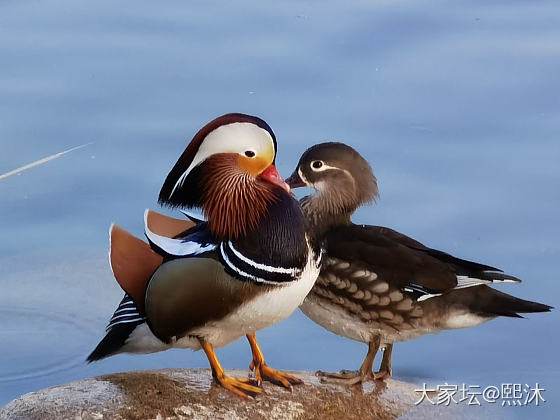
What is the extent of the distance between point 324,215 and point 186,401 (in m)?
0.87

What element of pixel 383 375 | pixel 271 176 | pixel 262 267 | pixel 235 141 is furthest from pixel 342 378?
pixel 235 141

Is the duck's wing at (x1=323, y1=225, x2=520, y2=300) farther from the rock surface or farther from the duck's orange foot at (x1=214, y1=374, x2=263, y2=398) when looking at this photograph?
the duck's orange foot at (x1=214, y1=374, x2=263, y2=398)

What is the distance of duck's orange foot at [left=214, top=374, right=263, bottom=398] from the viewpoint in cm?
409

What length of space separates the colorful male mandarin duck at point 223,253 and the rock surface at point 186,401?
93 millimetres

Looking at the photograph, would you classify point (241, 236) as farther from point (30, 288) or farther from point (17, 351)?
point (30, 288)

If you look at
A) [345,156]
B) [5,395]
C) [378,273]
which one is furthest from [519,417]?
[5,395]

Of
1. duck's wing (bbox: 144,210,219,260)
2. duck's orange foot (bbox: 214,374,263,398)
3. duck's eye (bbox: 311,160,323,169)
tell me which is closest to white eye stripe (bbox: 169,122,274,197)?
duck's wing (bbox: 144,210,219,260)

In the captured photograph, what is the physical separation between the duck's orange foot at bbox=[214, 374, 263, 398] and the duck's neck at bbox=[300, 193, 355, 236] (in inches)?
24.9

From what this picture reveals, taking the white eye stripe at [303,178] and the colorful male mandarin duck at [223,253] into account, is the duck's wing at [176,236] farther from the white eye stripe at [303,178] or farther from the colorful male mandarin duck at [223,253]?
the white eye stripe at [303,178]

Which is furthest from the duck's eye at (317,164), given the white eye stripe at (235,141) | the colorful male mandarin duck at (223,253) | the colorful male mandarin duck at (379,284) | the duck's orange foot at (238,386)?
the duck's orange foot at (238,386)

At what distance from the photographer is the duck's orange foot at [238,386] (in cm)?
409

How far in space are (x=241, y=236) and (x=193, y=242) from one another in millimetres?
187

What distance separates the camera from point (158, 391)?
4.11m

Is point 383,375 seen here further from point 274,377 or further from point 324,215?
point 324,215
